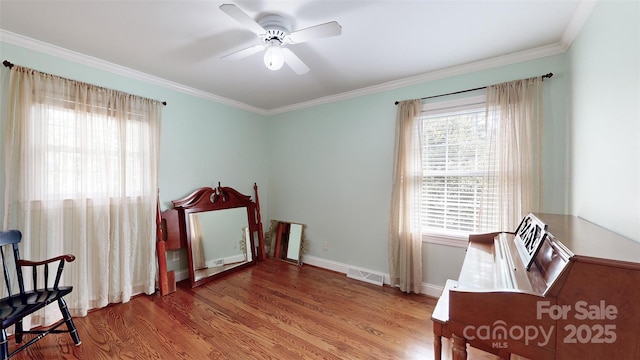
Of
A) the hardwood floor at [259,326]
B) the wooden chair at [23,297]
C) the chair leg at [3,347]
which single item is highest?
the wooden chair at [23,297]

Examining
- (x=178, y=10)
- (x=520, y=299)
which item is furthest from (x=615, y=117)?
(x=178, y=10)

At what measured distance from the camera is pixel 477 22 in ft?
5.89

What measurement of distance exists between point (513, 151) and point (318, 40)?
1983mm

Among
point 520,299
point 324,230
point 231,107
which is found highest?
point 231,107

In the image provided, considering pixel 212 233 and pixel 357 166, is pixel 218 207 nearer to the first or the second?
pixel 212 233

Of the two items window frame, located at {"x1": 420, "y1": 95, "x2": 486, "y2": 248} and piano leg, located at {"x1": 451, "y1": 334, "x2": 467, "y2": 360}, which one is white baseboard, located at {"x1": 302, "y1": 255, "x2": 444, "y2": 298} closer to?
window frame, located at {"x1": 420, "y1": 95, "x2": 486, "y2": 248}

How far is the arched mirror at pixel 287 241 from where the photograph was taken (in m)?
3.79

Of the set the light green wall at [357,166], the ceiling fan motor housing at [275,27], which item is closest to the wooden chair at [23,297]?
the ceiling fan motor housing at [275,27]

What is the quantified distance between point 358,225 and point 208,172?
2.18 m

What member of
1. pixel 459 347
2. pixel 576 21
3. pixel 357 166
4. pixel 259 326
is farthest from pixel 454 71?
pixel 259 326

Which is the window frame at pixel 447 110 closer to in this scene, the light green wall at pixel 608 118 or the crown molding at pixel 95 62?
the light green wall at pixel 608 118

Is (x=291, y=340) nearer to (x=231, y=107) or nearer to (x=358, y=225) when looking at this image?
(x=358, y=225)

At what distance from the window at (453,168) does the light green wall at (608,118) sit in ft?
2.20

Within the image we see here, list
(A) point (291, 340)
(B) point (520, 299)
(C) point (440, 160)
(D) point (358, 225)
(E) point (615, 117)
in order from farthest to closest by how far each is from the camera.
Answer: (D) point (358, 225)
(C) point (440, 160)
(A) point (291, 340)
(E) point (615, 117)
(B) point (520, 299)
